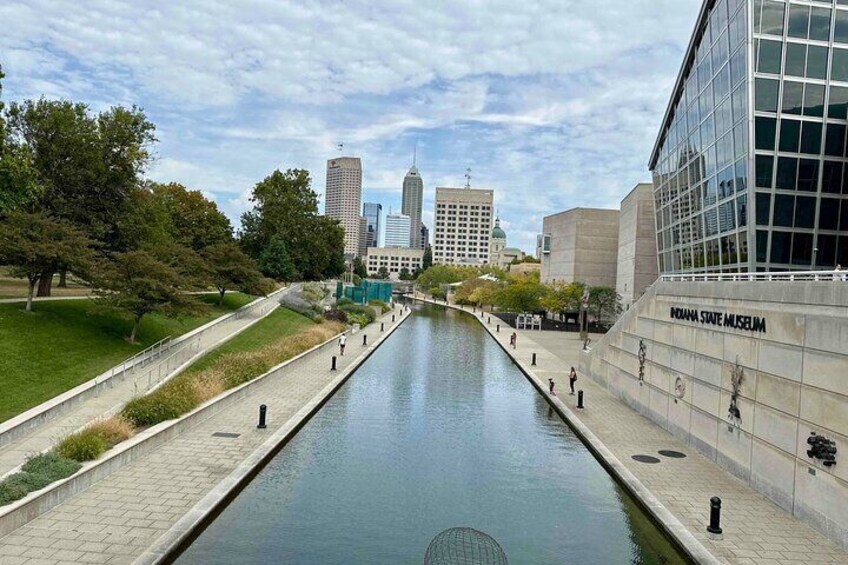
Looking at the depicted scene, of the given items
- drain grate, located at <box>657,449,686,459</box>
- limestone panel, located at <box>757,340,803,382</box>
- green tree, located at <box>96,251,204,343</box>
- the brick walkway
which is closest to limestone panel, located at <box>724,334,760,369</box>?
limestone panel, located at <box>757,340,803,382</box>

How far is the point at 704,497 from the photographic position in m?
14.1

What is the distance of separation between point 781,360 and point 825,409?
2029mm

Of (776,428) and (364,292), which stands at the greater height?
(364,292)

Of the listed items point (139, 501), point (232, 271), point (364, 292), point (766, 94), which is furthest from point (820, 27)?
point (364, 292)

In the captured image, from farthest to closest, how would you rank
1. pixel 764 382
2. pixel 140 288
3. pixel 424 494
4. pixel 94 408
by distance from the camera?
1. pixel 140 288
2. pixel 94 408
3. pixel 424 494
4. pixel 764 382

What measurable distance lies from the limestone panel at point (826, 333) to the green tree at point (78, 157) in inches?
1307

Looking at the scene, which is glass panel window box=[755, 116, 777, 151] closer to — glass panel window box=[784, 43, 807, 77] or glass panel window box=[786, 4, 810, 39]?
glass panel window box=[784, 43, 807, 77]

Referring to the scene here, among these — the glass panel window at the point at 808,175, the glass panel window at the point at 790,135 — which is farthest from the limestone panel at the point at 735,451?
the glass panel window at the point at 790,135

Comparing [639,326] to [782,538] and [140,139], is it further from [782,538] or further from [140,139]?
[140,139]

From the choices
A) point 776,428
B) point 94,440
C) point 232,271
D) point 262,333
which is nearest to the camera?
point 776,428

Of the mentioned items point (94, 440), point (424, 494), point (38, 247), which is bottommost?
point (424, 494)

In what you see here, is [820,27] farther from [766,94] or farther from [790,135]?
[790,135]

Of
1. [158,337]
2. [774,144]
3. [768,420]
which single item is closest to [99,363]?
[158,337]

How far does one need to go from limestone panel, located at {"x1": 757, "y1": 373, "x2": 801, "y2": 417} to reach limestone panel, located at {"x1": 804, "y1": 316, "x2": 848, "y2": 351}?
3.58ft
